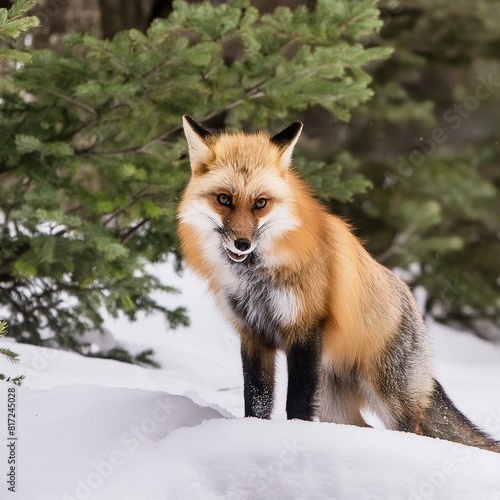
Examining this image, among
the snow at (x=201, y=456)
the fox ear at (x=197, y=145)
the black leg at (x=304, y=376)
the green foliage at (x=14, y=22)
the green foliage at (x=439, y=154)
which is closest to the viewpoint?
the snow at (x=201, y=456)

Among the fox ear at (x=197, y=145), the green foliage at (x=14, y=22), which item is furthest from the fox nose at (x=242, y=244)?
the green foliage at (x=14, y=22)

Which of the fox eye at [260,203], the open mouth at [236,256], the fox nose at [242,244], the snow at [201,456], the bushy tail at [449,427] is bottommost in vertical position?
the bushy tail at [449,427]

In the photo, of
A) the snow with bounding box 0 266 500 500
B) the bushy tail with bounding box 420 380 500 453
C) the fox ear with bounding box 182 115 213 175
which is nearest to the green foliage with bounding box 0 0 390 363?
the fox ear with bounding box 182 115 213 175

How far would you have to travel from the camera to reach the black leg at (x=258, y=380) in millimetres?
3861

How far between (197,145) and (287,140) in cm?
44

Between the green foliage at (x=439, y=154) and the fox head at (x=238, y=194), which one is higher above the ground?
the fox head at (x=238, y=194)

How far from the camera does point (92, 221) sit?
554cm

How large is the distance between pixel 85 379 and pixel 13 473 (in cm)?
204

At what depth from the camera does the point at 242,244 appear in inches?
135

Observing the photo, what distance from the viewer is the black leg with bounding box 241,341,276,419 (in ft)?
12.7

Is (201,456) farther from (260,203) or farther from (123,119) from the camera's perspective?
(123,119)

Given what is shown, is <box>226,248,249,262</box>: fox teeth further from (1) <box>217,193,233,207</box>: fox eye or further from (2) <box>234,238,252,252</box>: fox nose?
(1) <box>217,193,233,207</box>: fox eye

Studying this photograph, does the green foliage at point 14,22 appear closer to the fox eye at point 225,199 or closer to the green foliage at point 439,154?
the fox eye at point 225,199

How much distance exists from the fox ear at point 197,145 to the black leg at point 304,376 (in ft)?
3.15
